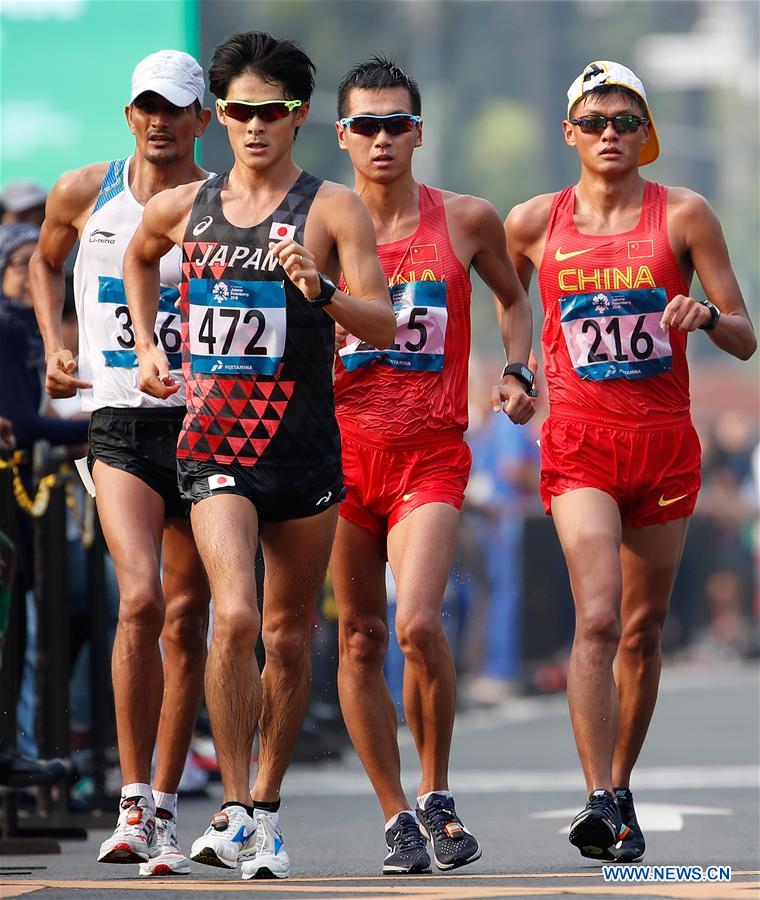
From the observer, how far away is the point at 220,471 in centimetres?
744

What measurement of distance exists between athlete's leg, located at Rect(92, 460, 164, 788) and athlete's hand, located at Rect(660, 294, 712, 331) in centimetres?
186

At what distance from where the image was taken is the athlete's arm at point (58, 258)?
8.20 m

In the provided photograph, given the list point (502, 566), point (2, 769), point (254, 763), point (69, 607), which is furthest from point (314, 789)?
point (502, 566)

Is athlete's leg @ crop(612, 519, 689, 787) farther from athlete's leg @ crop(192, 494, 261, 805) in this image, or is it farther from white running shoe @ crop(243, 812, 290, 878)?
athlete's leg @ crop(192, 494, 261, 805)

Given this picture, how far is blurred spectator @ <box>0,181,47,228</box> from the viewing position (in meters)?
11.1

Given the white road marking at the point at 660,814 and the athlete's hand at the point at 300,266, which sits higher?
the athlete's hand at the point at 300,266

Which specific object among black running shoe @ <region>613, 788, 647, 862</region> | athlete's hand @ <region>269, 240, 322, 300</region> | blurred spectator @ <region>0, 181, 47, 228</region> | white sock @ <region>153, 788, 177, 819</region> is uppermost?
blurred spectator @ <region>0, 181, 47, 228</region>

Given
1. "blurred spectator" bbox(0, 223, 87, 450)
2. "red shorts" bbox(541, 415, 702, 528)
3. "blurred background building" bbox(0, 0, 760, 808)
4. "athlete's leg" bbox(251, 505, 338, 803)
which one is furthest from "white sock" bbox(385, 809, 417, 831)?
"blurred background building" bbox(0, 0, 760, 808)

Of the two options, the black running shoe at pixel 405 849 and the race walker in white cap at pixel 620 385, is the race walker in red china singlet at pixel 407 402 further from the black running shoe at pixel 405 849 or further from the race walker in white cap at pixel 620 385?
the black running shoe at pixel 405 849

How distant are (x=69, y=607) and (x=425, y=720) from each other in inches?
119

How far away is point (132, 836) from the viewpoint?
7.48 meters

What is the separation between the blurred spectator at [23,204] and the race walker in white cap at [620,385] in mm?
3427

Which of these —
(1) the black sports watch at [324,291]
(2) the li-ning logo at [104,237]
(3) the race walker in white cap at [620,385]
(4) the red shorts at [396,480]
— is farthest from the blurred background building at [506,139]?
(1) the black sports watch at [324,291]

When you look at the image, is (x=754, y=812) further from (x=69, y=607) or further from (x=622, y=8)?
(x=622, y=8)
